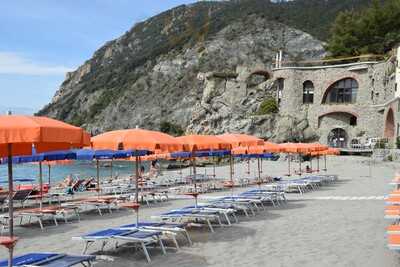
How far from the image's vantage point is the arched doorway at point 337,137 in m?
51.7

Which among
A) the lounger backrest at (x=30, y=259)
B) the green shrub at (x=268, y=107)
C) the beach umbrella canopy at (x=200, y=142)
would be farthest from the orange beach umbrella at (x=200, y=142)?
the green shrub at (x=268, y=107)

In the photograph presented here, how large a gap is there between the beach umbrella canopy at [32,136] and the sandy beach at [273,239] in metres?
1.89

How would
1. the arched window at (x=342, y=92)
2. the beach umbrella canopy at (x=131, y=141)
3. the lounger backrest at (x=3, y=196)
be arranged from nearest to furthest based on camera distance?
the beach umbrella canopy at (x=131, y=141), the lounger backrest at (x=3, y=196), the arched window at (x=342, y=92)

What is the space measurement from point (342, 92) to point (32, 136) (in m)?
49.8

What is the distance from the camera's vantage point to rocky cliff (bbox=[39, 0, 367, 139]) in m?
61.7

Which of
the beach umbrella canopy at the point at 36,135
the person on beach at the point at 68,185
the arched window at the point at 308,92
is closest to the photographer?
the beach umbrella canopy at the point at 36,135

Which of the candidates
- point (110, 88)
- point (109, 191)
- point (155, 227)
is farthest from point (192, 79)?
point (155, 227)

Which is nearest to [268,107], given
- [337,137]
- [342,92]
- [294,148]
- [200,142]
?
[342,92]

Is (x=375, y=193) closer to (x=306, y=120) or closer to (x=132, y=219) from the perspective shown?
(x=132, y=219)

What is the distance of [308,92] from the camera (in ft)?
180

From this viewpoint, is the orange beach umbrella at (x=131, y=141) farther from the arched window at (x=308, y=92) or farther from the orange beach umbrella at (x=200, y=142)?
the arched window at (x=308, y=92)

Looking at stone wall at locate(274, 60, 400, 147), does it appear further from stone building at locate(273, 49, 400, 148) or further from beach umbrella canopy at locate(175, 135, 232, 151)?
beach umbrella canopy at locate(175, 135, 232, 151)

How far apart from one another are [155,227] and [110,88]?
104m

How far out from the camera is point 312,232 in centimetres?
1079
